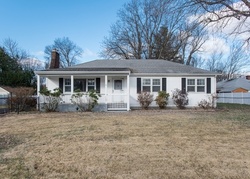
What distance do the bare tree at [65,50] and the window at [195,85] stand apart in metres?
40.1

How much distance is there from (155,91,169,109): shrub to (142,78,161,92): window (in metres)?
0.71

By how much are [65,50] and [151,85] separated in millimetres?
42042

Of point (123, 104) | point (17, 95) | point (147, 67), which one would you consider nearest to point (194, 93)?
point (147, 67)

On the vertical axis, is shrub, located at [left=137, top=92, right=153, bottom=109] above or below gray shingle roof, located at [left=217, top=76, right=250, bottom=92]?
below

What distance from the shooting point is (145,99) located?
1609cm

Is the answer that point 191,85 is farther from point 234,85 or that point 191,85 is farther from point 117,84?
point 234,85

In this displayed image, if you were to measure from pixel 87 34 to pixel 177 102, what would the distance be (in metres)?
10.9

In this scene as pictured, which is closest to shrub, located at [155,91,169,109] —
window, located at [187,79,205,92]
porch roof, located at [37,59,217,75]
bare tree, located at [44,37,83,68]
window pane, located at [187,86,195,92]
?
porch roof, located at [37,59,217,75]

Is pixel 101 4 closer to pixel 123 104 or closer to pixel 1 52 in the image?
pixel 123 104

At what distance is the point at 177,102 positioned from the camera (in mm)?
16312

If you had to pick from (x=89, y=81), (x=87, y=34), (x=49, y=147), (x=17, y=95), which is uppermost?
(x=87, y=34)

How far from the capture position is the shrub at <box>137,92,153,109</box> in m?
16.1

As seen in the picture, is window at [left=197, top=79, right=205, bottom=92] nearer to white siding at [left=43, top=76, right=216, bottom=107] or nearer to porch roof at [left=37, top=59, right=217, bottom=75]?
white siding at [left=43, top=76, right=216, bottom=107]

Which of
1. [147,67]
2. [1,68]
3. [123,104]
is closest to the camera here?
[123,104]
